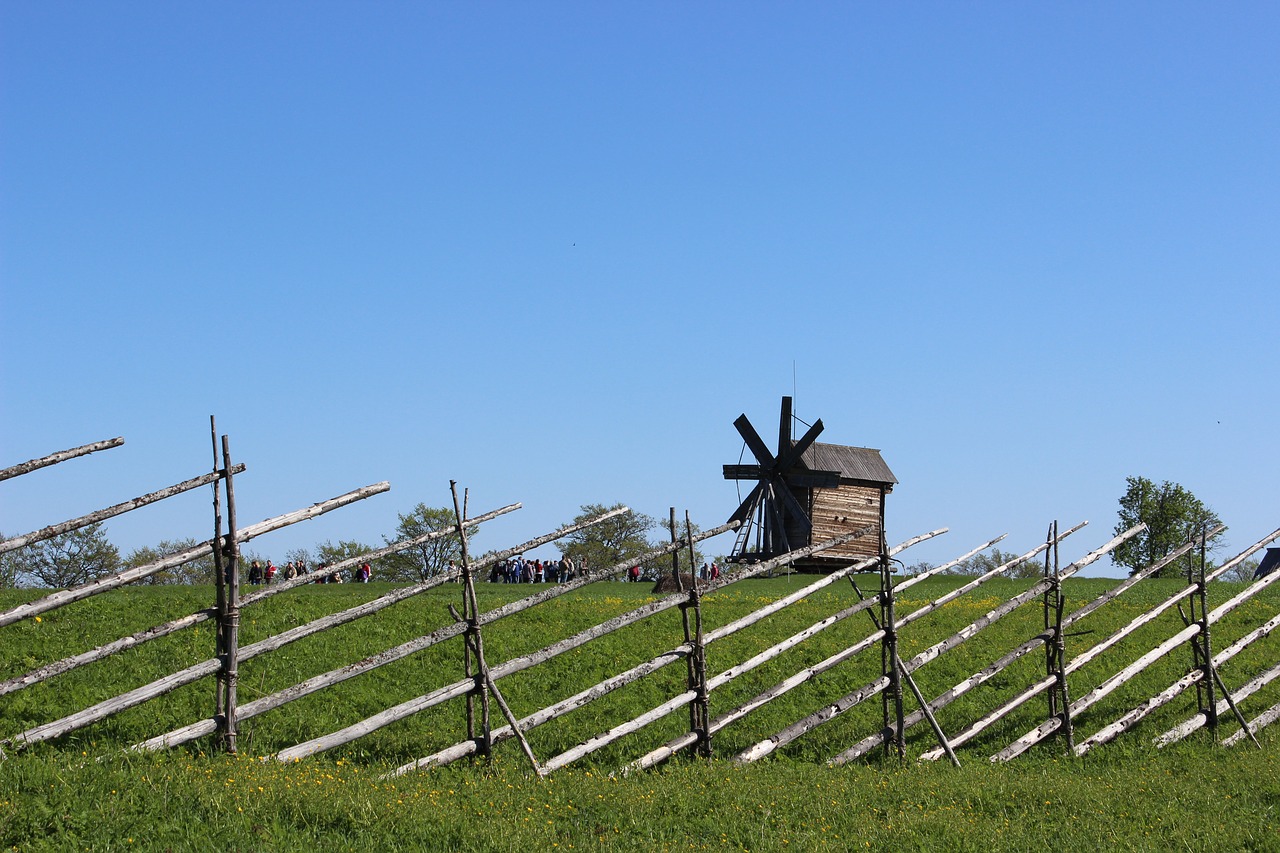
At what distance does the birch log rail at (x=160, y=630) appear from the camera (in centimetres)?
893

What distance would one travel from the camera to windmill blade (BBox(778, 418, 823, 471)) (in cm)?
3834

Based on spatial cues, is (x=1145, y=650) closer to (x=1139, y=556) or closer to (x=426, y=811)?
(x=426, y=811)

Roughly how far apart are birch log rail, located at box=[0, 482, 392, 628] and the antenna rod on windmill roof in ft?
95.2

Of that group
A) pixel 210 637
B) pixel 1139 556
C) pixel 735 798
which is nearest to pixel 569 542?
pixel 1139 556

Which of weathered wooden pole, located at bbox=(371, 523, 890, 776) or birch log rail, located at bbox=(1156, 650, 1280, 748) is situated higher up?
weathered wooden pole, located at bbox=(371, 523, 890, 776)

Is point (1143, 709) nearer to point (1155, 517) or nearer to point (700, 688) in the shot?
point (700, 688)

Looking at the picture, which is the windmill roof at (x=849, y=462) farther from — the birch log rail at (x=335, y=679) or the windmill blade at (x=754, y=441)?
the birch log rail at (x=335, y=679)

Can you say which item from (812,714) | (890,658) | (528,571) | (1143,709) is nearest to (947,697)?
(890,658)

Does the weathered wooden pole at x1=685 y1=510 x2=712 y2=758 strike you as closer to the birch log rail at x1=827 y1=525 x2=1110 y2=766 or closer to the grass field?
the grass field

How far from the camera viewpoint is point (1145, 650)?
19.7m

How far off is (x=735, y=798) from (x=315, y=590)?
61.6 ft

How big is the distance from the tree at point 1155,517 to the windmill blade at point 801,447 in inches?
1042

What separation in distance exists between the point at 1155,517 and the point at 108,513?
6088 cm

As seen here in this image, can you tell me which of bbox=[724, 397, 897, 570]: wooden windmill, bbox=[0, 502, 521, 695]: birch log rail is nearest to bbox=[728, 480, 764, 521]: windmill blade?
bbox=[724, 397, 897, 570]: wooden windmill
